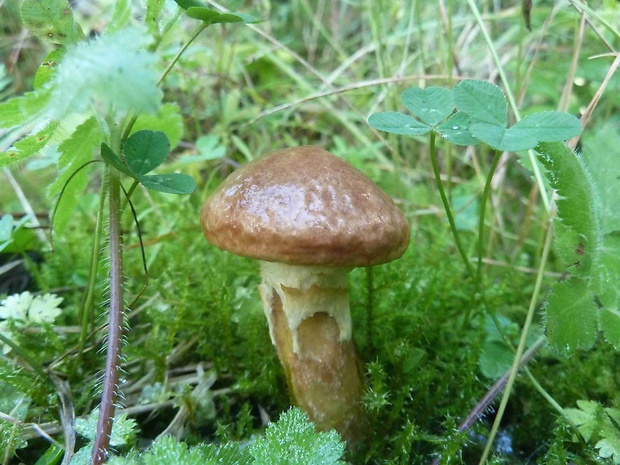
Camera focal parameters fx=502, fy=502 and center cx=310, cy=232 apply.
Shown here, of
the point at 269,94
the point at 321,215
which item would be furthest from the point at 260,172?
the point at 269,94

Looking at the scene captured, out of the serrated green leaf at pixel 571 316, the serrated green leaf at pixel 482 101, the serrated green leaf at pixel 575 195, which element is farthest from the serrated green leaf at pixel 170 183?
the serrated green leaf at pixel 571 316

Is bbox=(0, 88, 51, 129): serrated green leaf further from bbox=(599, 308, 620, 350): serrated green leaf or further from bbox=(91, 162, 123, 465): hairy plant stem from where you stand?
bbox=(599, 308, 620, 350): serrated green leaf

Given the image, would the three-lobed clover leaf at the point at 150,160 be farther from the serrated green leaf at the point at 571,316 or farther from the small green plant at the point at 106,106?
the serrated green leaf at the point at 571,316

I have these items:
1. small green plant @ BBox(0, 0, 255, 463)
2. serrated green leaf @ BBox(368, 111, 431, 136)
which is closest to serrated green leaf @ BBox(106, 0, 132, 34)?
small green plant @ BBox(0, 0, 255, 463)

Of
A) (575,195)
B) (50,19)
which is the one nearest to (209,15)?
(50,19)

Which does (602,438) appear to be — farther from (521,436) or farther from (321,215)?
(321,215)

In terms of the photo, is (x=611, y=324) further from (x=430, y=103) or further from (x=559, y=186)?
(x=430, y=103)

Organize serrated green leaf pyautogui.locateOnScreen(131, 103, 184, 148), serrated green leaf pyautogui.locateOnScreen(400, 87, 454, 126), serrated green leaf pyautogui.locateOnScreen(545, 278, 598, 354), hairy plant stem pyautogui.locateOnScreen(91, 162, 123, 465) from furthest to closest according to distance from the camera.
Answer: serrated green leaf pyautogui.locateOnScreen(131, 103, 184, 148) < serrated green leaf pyautogui.locateOnScreen(545, 278, 598, 354) < serrated green leaf pyautogui.locateOnScreen(400, 87, 454, 126) < hairy plant stem pyautogui.locateOnScreen(91, 162, 123, 465)
